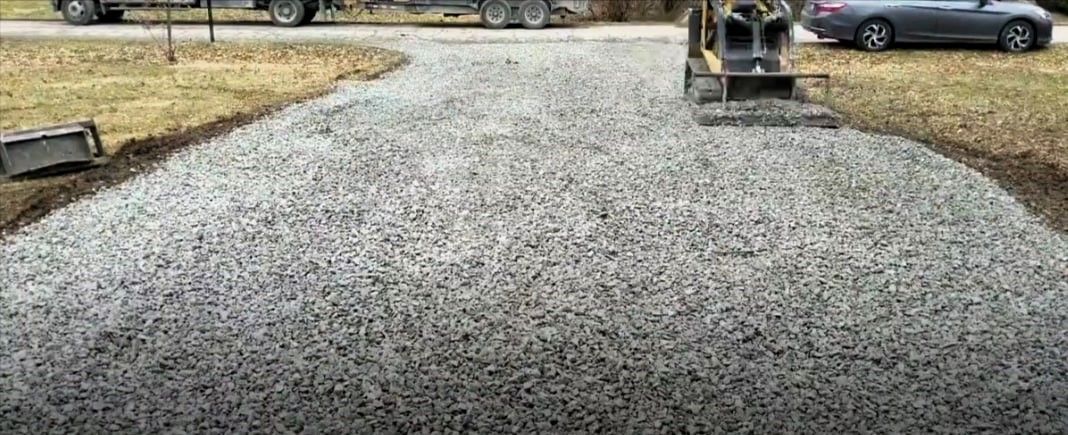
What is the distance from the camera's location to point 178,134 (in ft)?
27.8

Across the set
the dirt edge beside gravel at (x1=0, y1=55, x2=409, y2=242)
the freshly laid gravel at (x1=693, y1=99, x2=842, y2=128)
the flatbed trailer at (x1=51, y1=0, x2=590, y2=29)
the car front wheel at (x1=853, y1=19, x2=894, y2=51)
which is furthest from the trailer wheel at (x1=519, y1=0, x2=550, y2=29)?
the freshly laid gravel at (x1=693, y1=99, x2=842, y2=128)

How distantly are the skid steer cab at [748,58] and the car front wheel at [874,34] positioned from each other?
506 centimetres

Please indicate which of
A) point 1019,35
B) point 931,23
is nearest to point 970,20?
point 931,23

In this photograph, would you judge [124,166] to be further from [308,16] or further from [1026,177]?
[308,16]

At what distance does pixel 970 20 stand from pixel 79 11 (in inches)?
659

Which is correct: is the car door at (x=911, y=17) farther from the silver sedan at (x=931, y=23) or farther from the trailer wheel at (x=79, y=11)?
the trailer wheel at (x=79, y=11)

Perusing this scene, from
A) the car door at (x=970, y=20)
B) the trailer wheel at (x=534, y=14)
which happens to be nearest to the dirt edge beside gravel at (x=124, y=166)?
the trailer wheel at (x=534, y=14)

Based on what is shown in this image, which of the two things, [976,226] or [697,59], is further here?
[697,59]

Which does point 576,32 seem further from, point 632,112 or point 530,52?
point 632,112

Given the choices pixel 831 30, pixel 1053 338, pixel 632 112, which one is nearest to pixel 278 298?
pixel 1053 338

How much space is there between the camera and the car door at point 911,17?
1500cm

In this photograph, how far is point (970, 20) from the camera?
15133 millimetres

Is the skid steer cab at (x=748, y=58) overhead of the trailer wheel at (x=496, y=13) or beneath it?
beneath

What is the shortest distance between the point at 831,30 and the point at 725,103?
21.7ft
